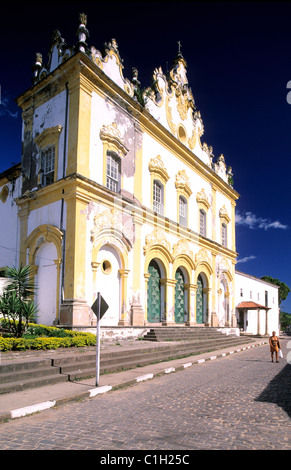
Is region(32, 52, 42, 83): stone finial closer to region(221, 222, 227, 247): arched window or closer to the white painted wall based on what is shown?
the white painted wall

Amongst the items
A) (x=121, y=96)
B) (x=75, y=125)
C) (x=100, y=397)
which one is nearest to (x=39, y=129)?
(x=75, y=125)

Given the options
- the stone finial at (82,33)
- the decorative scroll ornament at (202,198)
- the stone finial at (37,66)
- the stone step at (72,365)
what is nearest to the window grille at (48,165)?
the stone finial at (37,66)

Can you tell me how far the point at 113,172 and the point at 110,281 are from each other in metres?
4.94

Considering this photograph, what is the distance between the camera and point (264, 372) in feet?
38.4

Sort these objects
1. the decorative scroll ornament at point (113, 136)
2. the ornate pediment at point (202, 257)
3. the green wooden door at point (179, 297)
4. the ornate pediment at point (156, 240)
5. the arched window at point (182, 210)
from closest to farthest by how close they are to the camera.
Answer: the decorative scroll ornament at point (113, 136), the ornate pediment at point (156, 240), the green wooden door at point (179, 297), the arched window at point (182, 210), the ornate pediment at point (202, 257)

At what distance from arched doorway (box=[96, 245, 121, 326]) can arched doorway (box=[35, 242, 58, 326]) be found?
1817 mm

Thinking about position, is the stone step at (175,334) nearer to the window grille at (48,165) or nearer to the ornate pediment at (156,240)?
the ornate pediment at (156,240)

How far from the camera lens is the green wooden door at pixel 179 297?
2199 centimetres

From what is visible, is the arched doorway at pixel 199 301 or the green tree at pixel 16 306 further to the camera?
the arched doorway at pixel 199 301

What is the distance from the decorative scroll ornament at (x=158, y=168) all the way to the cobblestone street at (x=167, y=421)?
510 inches

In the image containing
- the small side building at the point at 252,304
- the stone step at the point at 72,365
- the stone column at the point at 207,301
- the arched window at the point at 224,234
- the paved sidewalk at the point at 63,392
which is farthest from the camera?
the small side building at the point at 252,304

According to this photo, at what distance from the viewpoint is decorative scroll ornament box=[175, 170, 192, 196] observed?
73.7 ft

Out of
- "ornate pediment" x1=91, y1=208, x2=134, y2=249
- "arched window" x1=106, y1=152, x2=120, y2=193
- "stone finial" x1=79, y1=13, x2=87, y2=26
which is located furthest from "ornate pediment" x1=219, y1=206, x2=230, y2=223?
"stone finial" x1=79, y1=13, x2=87, y2=26
